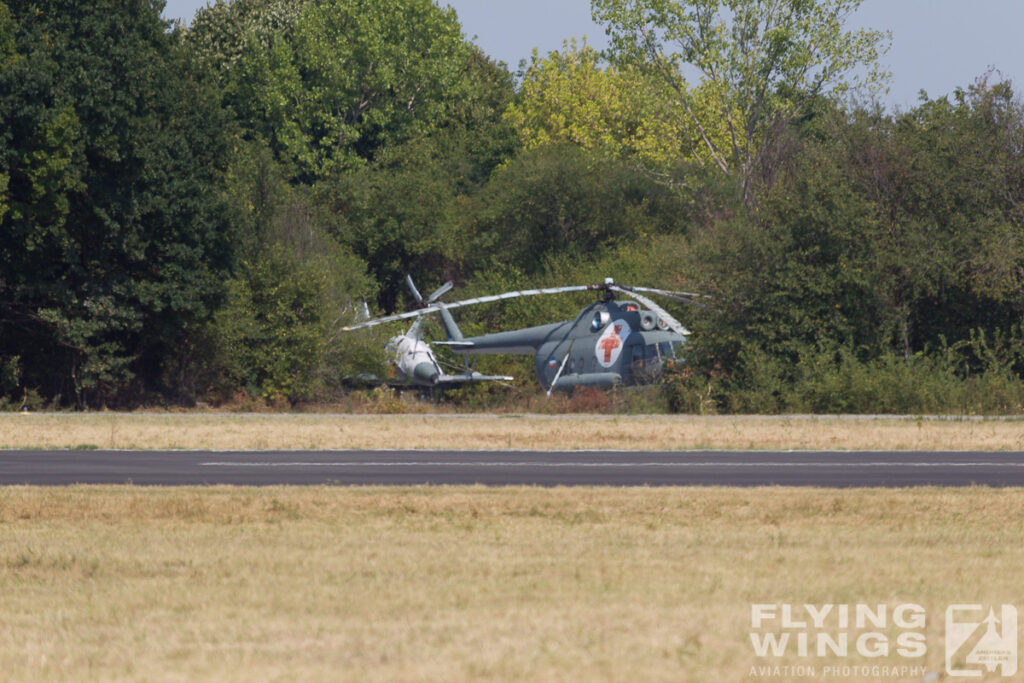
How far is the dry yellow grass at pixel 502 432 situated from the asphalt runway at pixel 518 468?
78.8 inches

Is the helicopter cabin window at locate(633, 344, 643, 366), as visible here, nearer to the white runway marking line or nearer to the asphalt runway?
the asphalt runway

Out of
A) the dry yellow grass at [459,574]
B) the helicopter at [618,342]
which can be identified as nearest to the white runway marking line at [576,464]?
the dry yellow grass at [459,574]

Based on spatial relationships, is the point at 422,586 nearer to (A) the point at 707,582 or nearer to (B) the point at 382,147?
(A) the point at 707,582

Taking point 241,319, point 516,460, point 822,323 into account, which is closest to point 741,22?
point 822,323

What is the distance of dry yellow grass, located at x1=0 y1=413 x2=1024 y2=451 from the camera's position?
25297 mm

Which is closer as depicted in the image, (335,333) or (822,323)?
(822,323)

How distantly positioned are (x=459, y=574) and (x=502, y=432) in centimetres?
1870

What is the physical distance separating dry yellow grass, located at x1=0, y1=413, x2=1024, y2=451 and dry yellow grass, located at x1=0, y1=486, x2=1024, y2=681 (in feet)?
32.0

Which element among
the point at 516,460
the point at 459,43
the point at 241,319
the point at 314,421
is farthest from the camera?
the point at 459,43

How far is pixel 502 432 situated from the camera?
2864cm

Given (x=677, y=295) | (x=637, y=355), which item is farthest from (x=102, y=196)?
(x=677, y=295)

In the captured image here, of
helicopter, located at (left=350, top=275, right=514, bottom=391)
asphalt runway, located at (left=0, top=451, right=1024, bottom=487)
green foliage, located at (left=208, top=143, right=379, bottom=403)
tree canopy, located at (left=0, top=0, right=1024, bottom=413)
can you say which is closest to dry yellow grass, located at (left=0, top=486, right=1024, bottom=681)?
asphalt runway, located at (left=0, top=451, right=1024, bottom=487)

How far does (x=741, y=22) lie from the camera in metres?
52.8

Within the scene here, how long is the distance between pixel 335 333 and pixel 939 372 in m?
21.9
